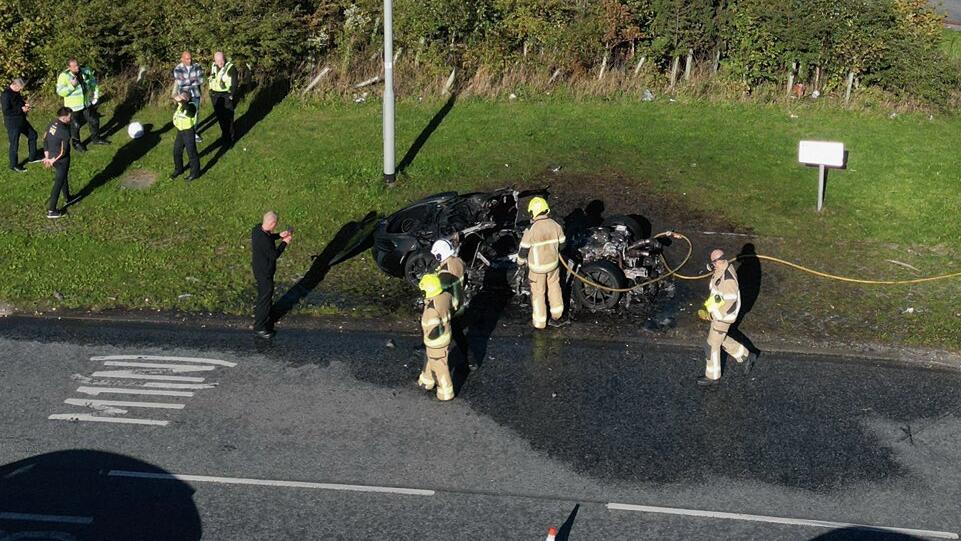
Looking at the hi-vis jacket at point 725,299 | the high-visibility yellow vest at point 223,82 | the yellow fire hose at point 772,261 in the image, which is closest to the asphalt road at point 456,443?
the hi-vis jacket at point 725,299

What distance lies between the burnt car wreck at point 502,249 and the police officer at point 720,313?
6.20 ft

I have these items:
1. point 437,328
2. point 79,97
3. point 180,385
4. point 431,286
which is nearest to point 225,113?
point 79,97

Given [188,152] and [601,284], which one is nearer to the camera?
[601,284]

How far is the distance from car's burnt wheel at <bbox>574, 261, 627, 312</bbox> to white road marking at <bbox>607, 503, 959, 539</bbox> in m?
4.26

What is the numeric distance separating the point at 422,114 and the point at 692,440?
1175 centimetres

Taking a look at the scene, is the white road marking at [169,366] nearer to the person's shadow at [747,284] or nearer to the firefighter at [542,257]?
the firefighter at [542,257]

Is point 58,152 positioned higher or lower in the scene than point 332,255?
higher

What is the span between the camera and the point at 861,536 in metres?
9.63

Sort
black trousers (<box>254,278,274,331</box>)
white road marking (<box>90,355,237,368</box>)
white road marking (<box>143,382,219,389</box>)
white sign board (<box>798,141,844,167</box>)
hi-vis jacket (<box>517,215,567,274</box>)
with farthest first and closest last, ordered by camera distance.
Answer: white sign board (<box>798,141,844,167</box>)
black trousers (<box>254,278,274,331</box>)
hi-vis jacket (<box>517,215,567,274</box>)
white road marking (<box>90,355,237,368</box>)
white road marking (<box>143,382,219,389</box>)

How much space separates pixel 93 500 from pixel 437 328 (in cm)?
411

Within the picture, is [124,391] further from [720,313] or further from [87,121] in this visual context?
[87,121]

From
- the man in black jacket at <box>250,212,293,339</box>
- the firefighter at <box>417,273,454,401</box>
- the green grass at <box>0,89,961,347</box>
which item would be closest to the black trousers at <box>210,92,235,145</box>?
the green grass at <box>0,89,961,347</box>

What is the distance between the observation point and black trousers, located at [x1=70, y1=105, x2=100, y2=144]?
63.0ft

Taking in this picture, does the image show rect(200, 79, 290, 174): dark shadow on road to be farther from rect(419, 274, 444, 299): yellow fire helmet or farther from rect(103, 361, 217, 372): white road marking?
rect(419, 274, 444, 299): yellow fire helmet
